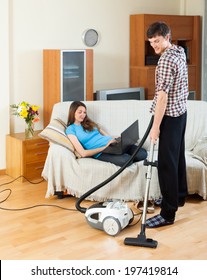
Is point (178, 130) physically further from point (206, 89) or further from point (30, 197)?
point (206, 89)

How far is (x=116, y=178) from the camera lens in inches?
171

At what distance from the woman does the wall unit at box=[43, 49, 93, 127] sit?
36.2 inches

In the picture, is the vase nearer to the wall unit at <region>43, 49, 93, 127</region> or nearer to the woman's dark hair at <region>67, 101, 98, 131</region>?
the wall unit at <region>43, 49, 93, 127</region>

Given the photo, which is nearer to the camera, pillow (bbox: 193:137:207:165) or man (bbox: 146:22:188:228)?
man (bbox: 146:22:188:228)

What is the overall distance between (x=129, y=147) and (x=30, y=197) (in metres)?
0.94

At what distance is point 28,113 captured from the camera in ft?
17.1

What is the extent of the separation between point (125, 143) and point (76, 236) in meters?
0.97

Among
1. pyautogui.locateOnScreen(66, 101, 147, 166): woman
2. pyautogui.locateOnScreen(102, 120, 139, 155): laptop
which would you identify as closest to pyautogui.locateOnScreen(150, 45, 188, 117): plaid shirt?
pyautogui.locateOnScreen(102, 120, 139, 155): laptop

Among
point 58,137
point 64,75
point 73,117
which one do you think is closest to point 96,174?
point 58,137

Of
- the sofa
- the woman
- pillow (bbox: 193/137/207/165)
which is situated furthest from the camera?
pillow (bbox: 193/137/207/165)

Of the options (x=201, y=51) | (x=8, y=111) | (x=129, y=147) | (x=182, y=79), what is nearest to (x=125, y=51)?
(x=201, y=51)

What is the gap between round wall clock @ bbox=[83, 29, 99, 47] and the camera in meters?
5.91

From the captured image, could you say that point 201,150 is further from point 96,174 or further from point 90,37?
point 90,37

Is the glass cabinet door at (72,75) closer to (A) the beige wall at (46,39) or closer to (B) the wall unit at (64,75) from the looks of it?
(B) the wall unit at (64,75)
